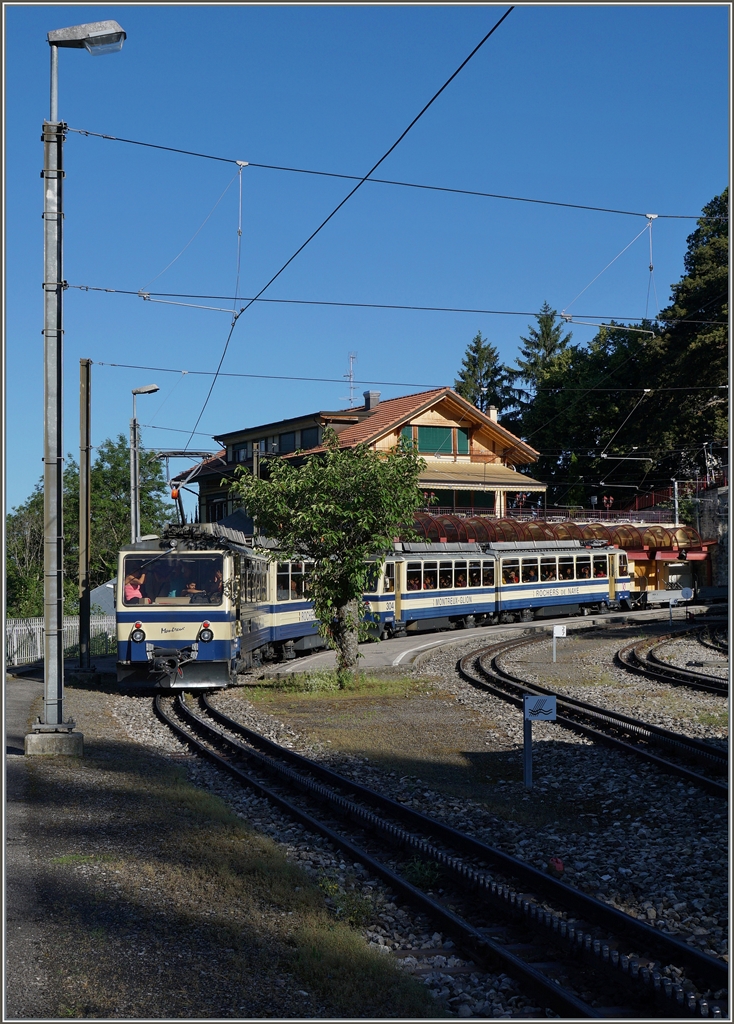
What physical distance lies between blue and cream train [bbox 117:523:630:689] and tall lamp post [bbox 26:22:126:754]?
5652mm

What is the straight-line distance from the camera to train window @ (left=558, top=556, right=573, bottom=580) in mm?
38656

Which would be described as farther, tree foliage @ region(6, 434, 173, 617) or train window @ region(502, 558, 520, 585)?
tree foliage @ region(6, 434, 173, 617)

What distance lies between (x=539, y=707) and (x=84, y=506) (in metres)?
16.4

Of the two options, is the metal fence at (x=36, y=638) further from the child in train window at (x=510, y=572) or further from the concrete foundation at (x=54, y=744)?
the child in train window at (x=510, y=572)

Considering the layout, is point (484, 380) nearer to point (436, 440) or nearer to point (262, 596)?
point (436, 440)

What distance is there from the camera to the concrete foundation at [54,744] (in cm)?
1210

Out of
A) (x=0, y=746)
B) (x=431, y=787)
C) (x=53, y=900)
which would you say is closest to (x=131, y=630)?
(x=431, y=787)

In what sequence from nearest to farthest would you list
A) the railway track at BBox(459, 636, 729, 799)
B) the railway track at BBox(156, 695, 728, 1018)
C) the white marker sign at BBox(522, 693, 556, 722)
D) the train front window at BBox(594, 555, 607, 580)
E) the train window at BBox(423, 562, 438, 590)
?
the railway track at BBox(156, 695, 728, 1018) → the white marker sign at BBox(522, 693, 556, 722) → the railway track at BBox(459, 636, 729, 799) → the train window at BBox(423, 562, 438, 590) → the train front window at BBox(594, 555, 607, 580)

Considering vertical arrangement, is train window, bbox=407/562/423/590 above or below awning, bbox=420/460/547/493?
below

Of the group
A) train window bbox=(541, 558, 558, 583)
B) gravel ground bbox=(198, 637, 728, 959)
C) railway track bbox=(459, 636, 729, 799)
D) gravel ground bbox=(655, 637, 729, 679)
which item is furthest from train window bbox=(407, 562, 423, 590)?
gravel ground bbox=(198, 637, 728, 959)

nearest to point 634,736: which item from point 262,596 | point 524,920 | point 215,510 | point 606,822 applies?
point 606,822

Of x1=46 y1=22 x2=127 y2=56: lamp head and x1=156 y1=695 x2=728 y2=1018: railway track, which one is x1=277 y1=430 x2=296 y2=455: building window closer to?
x1=46 y1=22 x2=127 y2=56: lamp head

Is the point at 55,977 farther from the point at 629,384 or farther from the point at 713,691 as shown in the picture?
the point at 629,384

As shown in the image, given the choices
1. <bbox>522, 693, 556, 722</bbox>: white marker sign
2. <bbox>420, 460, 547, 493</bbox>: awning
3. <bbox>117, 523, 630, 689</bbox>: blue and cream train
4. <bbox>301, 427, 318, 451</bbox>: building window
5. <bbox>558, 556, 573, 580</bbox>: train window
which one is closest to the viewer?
<bbox>522, 693, 556, 722</bbox>: white marker sign
